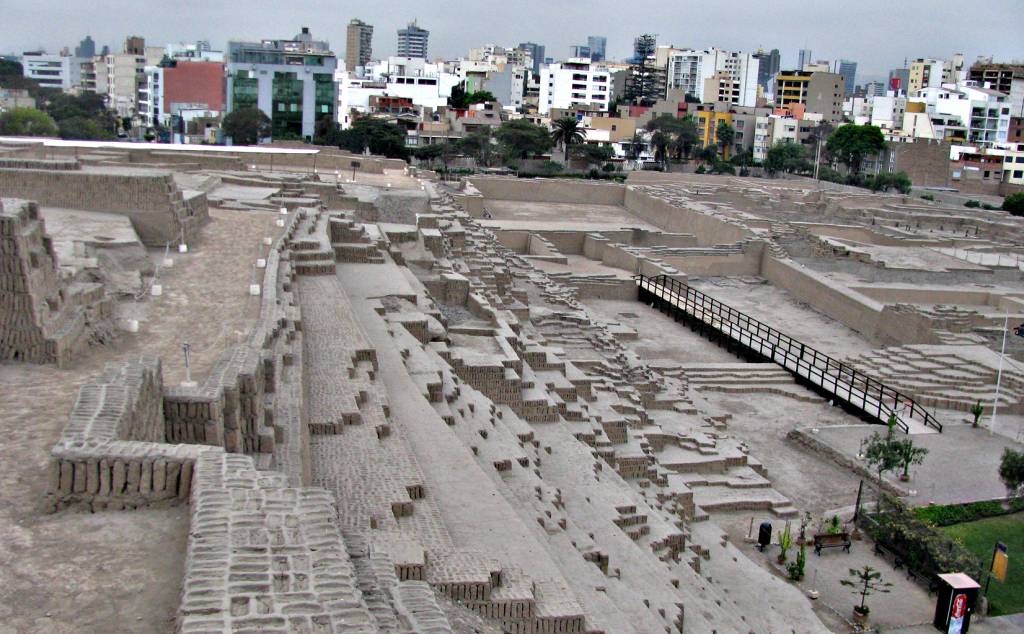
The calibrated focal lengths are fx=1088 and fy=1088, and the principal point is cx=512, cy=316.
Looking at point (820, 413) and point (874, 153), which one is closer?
point (820, 413)

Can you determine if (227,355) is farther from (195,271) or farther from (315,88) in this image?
(315,88)

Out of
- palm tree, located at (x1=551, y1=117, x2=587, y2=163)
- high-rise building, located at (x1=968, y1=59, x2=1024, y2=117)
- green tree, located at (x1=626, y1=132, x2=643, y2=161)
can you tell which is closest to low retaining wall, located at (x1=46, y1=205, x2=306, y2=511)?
palm tree, located at (x1=551, y1=117, x2=587, y2=163)

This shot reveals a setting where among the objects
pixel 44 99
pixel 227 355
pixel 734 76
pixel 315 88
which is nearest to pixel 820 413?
pixel 227 355

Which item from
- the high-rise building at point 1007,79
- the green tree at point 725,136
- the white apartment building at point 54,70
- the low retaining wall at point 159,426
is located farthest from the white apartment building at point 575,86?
the low retaining wall at point 159,426

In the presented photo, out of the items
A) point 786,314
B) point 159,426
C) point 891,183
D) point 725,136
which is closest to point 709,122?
point 725,136

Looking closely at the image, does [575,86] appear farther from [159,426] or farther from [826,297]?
[159,426]

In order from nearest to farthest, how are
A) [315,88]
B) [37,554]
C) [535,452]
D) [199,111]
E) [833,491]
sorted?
[37,554]
[535,452]
[833,491]
[315,88]
[199,111]

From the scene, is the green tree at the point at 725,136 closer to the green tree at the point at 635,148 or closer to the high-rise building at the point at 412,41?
the green tree at the point at 635,148
